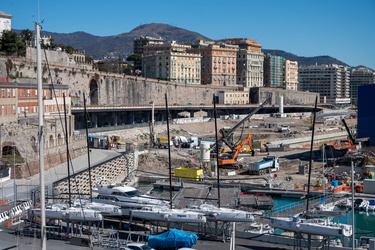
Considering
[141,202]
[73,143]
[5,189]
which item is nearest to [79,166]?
[73,143]

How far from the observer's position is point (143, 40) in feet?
466

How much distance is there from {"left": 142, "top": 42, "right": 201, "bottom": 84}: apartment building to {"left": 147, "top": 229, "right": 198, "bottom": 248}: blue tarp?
84.8 meters

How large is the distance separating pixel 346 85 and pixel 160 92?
96.4 meters

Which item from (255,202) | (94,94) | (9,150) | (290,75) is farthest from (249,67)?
(255,202)

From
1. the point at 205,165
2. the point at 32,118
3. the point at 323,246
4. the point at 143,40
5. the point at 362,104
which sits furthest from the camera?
the point at 143,40

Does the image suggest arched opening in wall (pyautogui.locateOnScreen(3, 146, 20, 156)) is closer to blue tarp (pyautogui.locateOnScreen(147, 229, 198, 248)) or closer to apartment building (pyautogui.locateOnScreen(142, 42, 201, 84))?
blue tarp (pyautogui.locateOnScreen(147, 229, 198, 248))

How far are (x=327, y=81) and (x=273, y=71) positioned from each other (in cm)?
3380

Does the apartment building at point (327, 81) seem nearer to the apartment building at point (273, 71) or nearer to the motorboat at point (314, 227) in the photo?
the apartment building at point (273, 71)

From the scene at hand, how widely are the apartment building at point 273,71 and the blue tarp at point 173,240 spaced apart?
389ft

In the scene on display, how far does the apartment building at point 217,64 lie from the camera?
113 meters

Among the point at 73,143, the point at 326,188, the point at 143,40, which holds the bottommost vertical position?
the point at 326,188

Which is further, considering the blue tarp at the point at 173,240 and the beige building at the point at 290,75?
the beige building at the point at 290,75

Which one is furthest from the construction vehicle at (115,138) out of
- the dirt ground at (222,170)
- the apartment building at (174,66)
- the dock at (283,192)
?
the apartment building at (174,66)

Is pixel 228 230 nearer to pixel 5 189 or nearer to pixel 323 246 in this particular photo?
pixel 323 246
